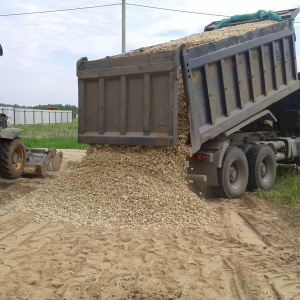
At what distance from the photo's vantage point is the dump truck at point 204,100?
703cm

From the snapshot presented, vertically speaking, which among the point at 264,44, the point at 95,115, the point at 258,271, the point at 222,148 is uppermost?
the point at 264,44

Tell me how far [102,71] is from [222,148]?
2.28 m

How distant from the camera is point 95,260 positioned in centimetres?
489

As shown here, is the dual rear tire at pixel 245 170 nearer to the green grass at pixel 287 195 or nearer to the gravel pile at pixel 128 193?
the green grass at pixel 287 195

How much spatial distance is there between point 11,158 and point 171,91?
4.16 metres

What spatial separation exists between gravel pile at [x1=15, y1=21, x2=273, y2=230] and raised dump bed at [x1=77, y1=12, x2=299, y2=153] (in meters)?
0.22

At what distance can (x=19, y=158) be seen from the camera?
393 inches

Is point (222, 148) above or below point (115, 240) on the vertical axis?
above

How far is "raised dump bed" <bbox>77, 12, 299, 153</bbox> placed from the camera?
22.9 feet

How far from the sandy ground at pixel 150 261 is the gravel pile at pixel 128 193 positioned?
0.94 feet

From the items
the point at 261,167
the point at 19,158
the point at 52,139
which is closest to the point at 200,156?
the point at 261,167

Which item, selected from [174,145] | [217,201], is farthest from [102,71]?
[217,201]

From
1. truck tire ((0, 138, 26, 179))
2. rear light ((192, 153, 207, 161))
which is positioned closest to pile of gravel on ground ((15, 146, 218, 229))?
rear light ((192, 153, 207, 161))

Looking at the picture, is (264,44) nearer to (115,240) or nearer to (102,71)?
(102,71)
